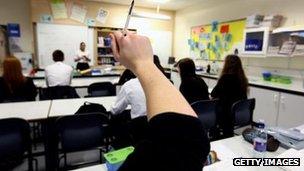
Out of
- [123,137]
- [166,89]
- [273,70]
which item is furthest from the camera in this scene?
[273,70]

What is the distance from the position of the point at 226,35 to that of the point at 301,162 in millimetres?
4332

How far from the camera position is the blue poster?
220 inches

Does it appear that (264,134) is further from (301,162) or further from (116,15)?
(116,15)

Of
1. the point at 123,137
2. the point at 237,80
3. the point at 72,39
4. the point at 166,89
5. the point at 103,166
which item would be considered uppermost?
the point at 72,39

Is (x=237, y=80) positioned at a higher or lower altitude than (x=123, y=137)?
higher

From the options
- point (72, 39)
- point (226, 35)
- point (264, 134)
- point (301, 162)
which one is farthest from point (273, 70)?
point (72, 39)

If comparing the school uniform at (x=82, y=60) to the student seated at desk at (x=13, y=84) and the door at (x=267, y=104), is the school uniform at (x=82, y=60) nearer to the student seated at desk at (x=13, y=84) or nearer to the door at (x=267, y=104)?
the student seated at desk at (x=13, y=84)

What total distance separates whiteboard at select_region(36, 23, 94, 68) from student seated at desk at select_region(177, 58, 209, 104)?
4104 millimetres

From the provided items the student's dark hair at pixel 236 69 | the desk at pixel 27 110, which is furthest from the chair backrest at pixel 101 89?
the student's dark hair at pixel 236 69

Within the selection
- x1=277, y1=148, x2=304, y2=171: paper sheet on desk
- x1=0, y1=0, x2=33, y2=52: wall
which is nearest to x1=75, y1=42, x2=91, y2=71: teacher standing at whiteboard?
x1=0, y1=0, x2=33, y2=52: wall

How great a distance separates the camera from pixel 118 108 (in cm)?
226

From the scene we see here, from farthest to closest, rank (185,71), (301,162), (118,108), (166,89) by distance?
(185,71), (118,108), (301,162), (166,89)

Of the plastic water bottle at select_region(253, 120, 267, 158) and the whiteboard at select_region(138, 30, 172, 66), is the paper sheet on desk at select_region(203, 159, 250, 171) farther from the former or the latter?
the whiteboard at select_region(138, 30, 172, 66)

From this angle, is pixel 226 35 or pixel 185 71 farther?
pixel 226 35
